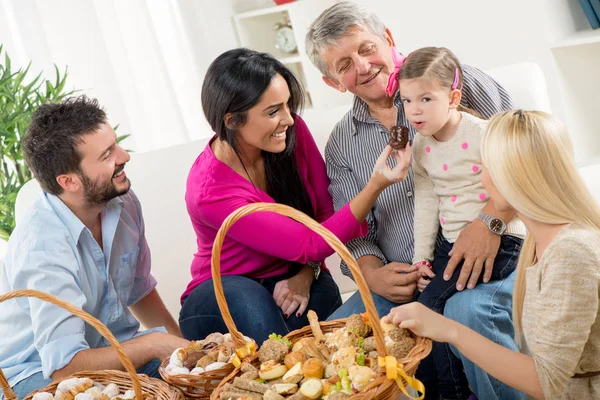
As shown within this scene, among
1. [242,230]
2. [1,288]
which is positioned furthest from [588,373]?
[1,288]

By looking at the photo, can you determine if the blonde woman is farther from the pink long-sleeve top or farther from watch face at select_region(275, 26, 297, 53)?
watch face at select_region(275, 26, 297, 53)

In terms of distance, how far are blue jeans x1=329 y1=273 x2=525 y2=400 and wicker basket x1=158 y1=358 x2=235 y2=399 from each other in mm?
578

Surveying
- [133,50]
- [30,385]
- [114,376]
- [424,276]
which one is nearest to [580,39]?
[424,276]

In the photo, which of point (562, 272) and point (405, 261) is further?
point (405, 261)

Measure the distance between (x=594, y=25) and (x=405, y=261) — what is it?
4.62ft

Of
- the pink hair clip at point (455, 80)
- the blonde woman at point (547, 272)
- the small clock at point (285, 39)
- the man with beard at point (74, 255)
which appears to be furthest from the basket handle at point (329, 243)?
the small clock at point (285, 39)

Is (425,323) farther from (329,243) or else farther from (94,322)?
(94,322)

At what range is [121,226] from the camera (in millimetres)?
2199

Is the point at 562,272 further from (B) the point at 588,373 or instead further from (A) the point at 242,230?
(A) the point at 242,230

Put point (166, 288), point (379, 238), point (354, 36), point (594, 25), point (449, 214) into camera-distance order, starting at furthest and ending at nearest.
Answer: point (594, 25), point (166, 288), point (379, 238), point (354, 36), point (449, 214)

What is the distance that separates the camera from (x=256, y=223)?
206 centimetres

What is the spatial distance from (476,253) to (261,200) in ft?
2.19

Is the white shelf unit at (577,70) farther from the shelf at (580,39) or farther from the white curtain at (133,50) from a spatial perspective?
the white curtain at (133,50)

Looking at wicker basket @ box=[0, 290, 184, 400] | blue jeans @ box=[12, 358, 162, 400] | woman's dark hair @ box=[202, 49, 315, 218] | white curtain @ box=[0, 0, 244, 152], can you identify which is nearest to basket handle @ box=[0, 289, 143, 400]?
wicker basket @ box=[0, 290, 184, 400]
